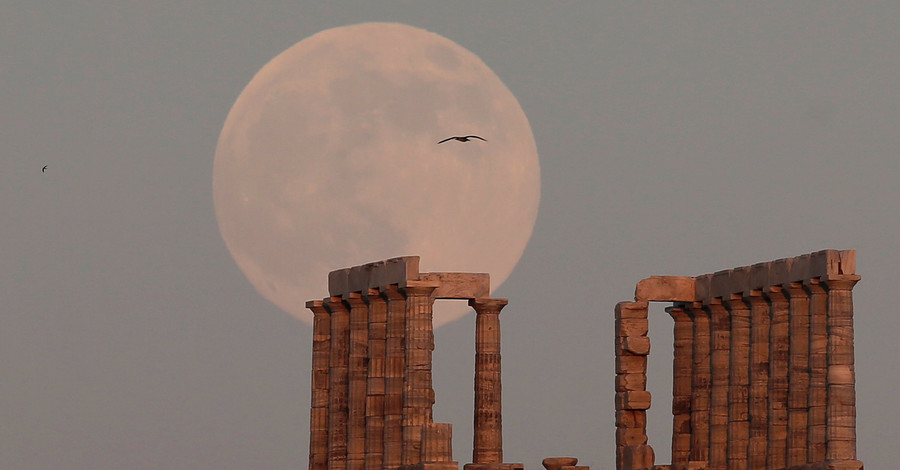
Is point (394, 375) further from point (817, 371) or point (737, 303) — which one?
point (817, 371)

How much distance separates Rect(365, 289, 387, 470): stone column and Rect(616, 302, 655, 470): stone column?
7.65 meters

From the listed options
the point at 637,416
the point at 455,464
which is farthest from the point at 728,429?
the point at 455,464

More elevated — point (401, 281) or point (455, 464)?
point (401, 281)

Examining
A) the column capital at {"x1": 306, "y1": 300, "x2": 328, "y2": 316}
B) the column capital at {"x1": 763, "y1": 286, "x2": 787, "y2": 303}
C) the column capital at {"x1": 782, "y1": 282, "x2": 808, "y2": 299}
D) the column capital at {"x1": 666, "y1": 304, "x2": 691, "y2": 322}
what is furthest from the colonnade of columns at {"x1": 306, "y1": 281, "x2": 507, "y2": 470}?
the column capital at {"x1": 782, "y1": 282, "x2": 808, "y2": 299}

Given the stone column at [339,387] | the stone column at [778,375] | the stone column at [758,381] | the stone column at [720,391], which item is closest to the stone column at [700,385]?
the stone column at [720,391]

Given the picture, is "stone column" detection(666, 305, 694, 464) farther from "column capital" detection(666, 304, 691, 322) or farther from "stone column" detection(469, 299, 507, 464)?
"stone column" detection(469, 299, 507, 464)

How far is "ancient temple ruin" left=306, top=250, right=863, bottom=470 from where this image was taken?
85.2 meters

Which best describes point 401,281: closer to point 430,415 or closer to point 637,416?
point 430,415

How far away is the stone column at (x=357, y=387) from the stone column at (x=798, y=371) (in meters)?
13.3

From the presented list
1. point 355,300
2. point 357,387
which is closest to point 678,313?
point 355,300

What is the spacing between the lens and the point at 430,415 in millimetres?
88938

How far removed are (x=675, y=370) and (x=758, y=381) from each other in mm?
6967

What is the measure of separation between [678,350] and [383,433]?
10.8 metres

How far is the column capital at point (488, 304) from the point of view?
302 ft
